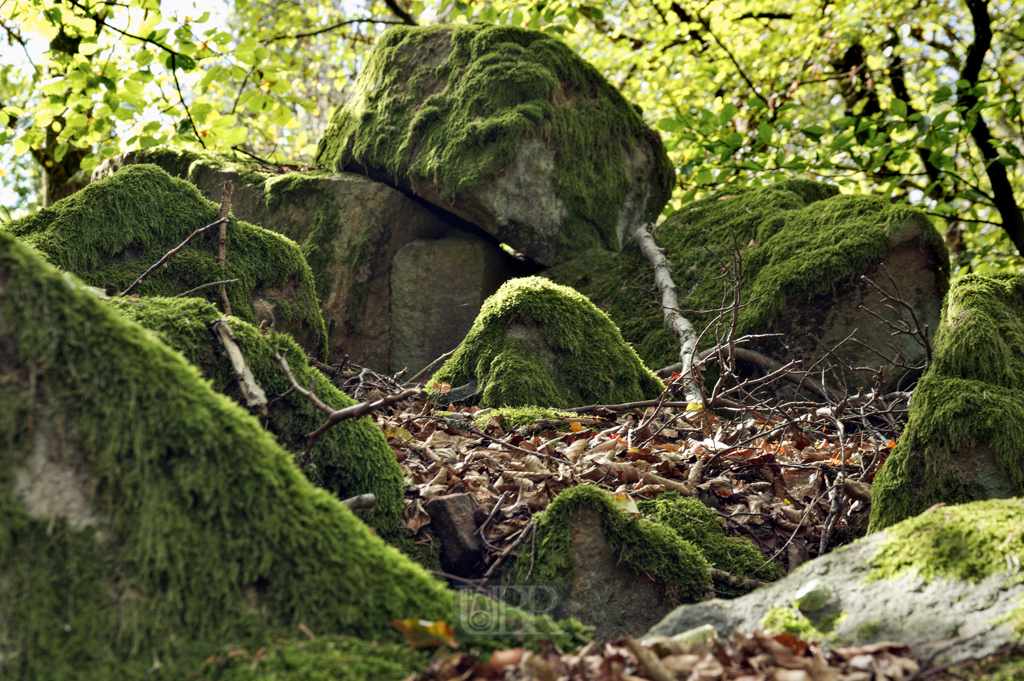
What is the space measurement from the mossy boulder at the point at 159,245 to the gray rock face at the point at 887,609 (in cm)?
311

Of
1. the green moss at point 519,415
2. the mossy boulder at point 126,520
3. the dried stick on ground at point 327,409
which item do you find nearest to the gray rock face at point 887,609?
the mossy boulder at point 126,520

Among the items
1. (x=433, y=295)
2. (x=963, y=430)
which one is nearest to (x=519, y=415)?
(x=963, y=430)

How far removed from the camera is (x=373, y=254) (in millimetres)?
6668

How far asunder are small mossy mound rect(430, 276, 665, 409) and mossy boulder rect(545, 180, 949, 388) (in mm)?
1168

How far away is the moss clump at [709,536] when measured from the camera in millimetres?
2893

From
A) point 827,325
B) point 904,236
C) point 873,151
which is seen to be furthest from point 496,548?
point 873,151

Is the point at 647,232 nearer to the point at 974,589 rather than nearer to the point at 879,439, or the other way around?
the point at 879,439

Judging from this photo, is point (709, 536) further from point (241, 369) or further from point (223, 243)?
point (223, 243)

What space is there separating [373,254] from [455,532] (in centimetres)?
436

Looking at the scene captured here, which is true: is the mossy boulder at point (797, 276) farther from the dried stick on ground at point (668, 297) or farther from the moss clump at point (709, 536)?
the moss clump at point (709, 536)

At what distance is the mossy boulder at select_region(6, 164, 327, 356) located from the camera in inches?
158

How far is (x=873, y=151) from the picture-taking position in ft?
29.1

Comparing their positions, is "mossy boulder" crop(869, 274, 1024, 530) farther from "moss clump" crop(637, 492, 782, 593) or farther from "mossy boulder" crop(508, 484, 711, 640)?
"mossy boulder" crop(508, 484, 711, 640)

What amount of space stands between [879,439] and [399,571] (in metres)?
3.15
